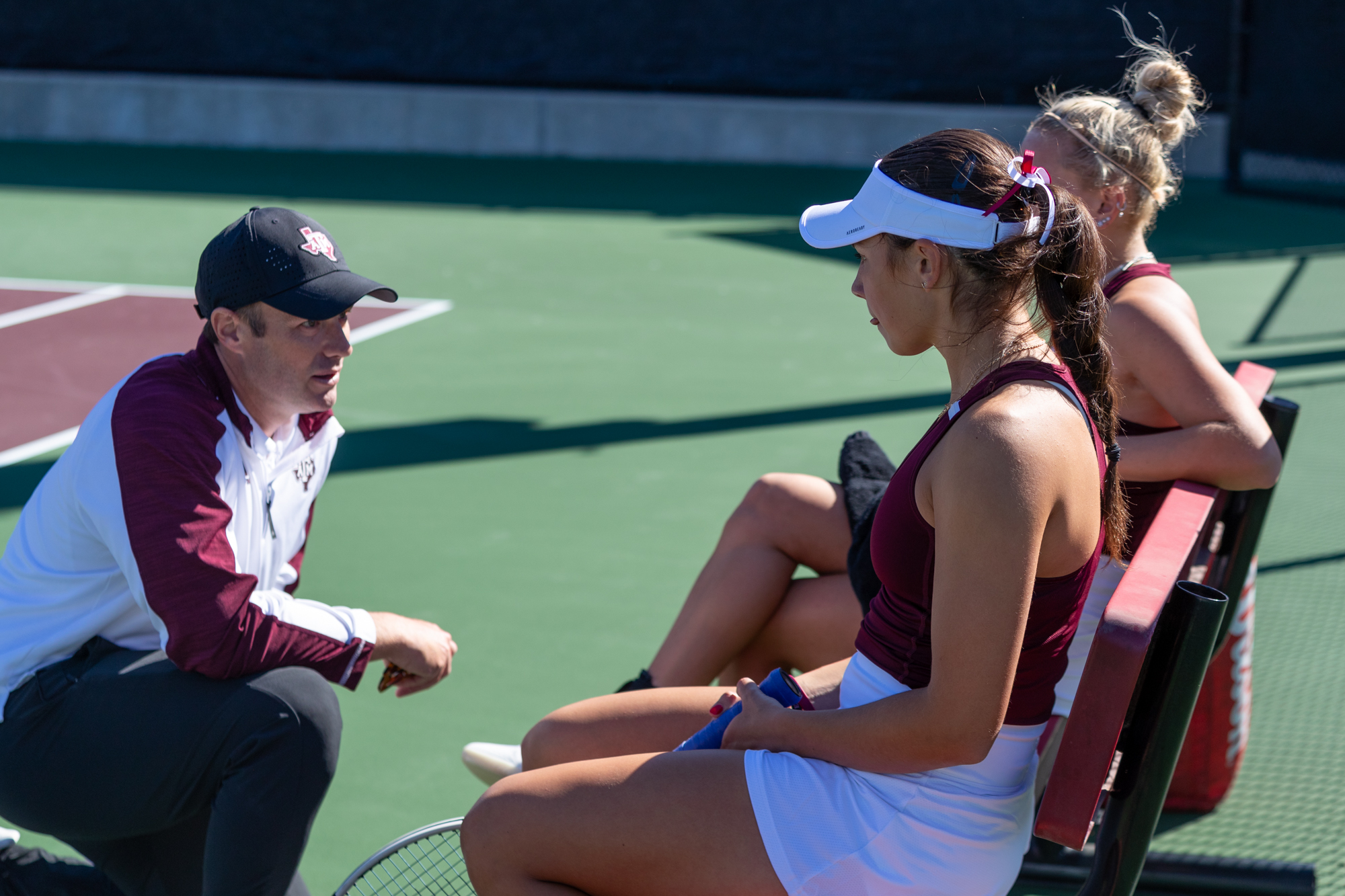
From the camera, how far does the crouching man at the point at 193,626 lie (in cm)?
228

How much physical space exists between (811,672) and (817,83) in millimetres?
15534

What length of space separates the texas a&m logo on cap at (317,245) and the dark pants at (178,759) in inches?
30.2

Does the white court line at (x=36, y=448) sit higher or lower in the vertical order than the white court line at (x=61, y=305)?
higher

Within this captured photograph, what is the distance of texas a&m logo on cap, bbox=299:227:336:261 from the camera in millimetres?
2510

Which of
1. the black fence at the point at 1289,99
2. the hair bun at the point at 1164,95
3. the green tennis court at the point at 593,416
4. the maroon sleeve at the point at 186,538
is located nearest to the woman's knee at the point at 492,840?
the maroon sleeve at the point at 186,538

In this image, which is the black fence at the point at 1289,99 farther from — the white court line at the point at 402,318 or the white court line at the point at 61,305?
the white court line at the point at 61,305

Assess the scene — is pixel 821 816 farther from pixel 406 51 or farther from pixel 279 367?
pixel 406 51

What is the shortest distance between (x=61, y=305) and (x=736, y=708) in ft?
26.1

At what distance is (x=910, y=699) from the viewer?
6.12 ft

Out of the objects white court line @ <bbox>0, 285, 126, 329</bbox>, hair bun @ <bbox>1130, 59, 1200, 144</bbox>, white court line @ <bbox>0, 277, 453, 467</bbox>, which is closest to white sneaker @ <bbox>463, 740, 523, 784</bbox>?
hair bun @ <bbox>1130, 59, 1200, 144</bbox>

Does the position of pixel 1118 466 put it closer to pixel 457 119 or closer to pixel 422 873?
pixel 422 873

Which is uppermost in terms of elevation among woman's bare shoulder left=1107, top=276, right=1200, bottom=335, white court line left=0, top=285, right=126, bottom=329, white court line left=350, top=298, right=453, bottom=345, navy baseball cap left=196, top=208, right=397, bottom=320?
navy baseball cap left=196, top=208, right=397, bottom=320

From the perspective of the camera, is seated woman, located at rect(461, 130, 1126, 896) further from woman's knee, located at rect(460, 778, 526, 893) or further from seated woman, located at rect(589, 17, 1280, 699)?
seated woman, located at rect(589, 17, 1280, 699)

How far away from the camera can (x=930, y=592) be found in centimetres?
191
